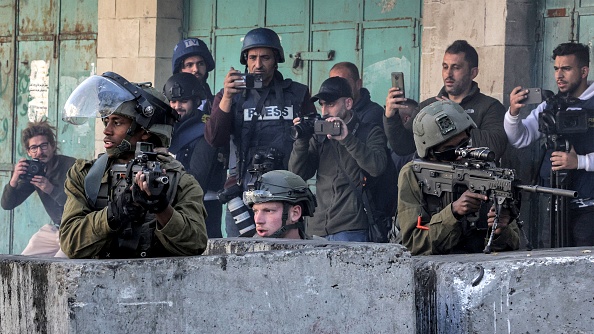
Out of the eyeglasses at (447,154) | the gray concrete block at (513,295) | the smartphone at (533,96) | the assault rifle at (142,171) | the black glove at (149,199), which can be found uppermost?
the smartphone at (533,96)

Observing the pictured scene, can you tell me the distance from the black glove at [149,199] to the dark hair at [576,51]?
4.66 meters

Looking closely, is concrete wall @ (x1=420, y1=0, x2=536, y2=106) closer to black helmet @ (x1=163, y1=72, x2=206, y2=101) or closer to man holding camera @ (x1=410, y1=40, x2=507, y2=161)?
man holding camera @ (x1=410, y1=40, x2=507, y2=161)

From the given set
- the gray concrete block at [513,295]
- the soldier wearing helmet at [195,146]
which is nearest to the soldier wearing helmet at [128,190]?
the gray concrete block at [513,295]

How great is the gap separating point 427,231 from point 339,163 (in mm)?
3534

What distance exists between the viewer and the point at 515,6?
316 inches

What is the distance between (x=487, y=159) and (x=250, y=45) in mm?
4266

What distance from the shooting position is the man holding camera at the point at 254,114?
9016 mm

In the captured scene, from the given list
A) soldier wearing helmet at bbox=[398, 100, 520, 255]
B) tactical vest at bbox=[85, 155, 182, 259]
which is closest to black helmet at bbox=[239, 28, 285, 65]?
soldier wearing helmet at bbox=[398, 100, 520, 255]

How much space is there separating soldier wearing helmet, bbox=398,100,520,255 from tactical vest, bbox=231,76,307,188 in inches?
133

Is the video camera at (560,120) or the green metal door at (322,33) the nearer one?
the video camera at (560,120)

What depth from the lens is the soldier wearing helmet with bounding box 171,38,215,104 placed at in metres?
10.1

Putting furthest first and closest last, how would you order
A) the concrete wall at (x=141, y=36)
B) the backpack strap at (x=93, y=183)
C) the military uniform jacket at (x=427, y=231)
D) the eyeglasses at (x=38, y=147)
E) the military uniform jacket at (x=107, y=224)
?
the eyeglasses at (x=38, y=147)
the concrete wall at (x=141, y=36)
the military uniform jacket at (x=427, y=231)
the backpack strap at (x=93, y=183)
the military uniform jacket at (x=107, y=224)

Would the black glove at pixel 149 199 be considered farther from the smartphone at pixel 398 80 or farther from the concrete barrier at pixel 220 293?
the smartphone at pixel 398 80

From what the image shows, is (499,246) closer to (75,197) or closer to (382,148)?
(75,197)
